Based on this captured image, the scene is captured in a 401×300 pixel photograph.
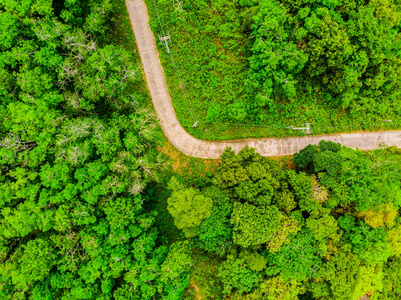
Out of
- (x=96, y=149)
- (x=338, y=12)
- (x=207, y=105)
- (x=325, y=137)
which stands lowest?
(x=325, y=137)

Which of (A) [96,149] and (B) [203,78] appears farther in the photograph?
(B) [203,78]

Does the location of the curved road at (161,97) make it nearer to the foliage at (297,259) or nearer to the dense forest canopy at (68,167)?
the dense forest canopy at (68,167)

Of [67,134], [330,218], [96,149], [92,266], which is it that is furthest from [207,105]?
[92,266]

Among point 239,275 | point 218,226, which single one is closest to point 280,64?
point 218,226

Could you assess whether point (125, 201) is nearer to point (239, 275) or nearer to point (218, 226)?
Answer: point (218, 226)

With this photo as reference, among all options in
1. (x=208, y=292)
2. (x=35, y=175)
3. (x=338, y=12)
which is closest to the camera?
(x=35, y=175)

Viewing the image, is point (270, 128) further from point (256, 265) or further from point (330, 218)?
point (256, 265)

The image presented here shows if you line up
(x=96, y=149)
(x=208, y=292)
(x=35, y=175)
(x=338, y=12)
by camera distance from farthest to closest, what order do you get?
1. (x=208, y=292)
2. (x=338, y=12)
3. (x=96, y=149)
4. (x=35, y=175)
